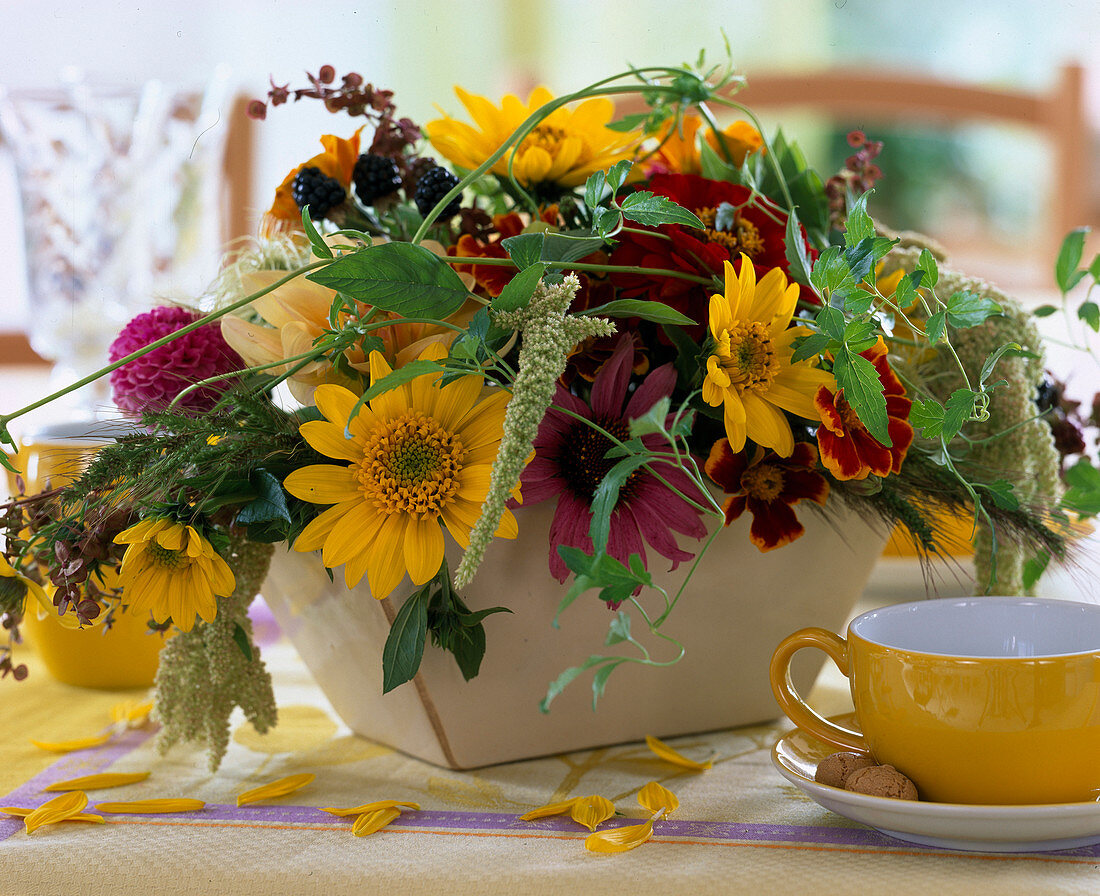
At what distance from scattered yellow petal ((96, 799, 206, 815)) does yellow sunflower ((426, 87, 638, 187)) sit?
286 mm

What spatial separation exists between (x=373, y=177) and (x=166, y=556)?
0.19 m

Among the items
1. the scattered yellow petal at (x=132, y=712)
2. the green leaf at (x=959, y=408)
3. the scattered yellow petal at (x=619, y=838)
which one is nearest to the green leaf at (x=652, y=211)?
the green leaf at (x=959, y=408)

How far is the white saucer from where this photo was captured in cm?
30

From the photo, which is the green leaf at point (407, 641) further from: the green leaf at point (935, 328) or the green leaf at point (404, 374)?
the green leaf at point (935, 328)

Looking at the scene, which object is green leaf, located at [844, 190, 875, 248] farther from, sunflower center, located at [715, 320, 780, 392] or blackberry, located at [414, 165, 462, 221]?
blackberry, located at [414, 165, 462, 221]

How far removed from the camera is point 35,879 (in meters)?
0.32

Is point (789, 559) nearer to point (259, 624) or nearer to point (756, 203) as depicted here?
point (756, 203)

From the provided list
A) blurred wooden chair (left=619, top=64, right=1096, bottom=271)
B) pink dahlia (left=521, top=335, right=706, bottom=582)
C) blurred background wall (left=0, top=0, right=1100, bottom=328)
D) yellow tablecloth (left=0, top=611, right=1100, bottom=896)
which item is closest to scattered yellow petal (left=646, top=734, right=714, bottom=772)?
yellow tablecloth (left=0, top=611, right=1100, bottom=896)

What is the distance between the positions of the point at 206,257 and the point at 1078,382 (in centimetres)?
74

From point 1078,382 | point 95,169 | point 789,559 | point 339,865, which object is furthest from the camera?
point 1078,382

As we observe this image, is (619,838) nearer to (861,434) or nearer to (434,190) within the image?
(861,434)

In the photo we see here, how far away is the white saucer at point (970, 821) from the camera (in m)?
0.30

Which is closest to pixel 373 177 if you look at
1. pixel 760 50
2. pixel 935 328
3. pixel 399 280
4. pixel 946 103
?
pixel 399 280

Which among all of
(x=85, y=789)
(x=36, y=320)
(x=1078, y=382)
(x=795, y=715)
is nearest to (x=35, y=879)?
(x=85, y=789)
